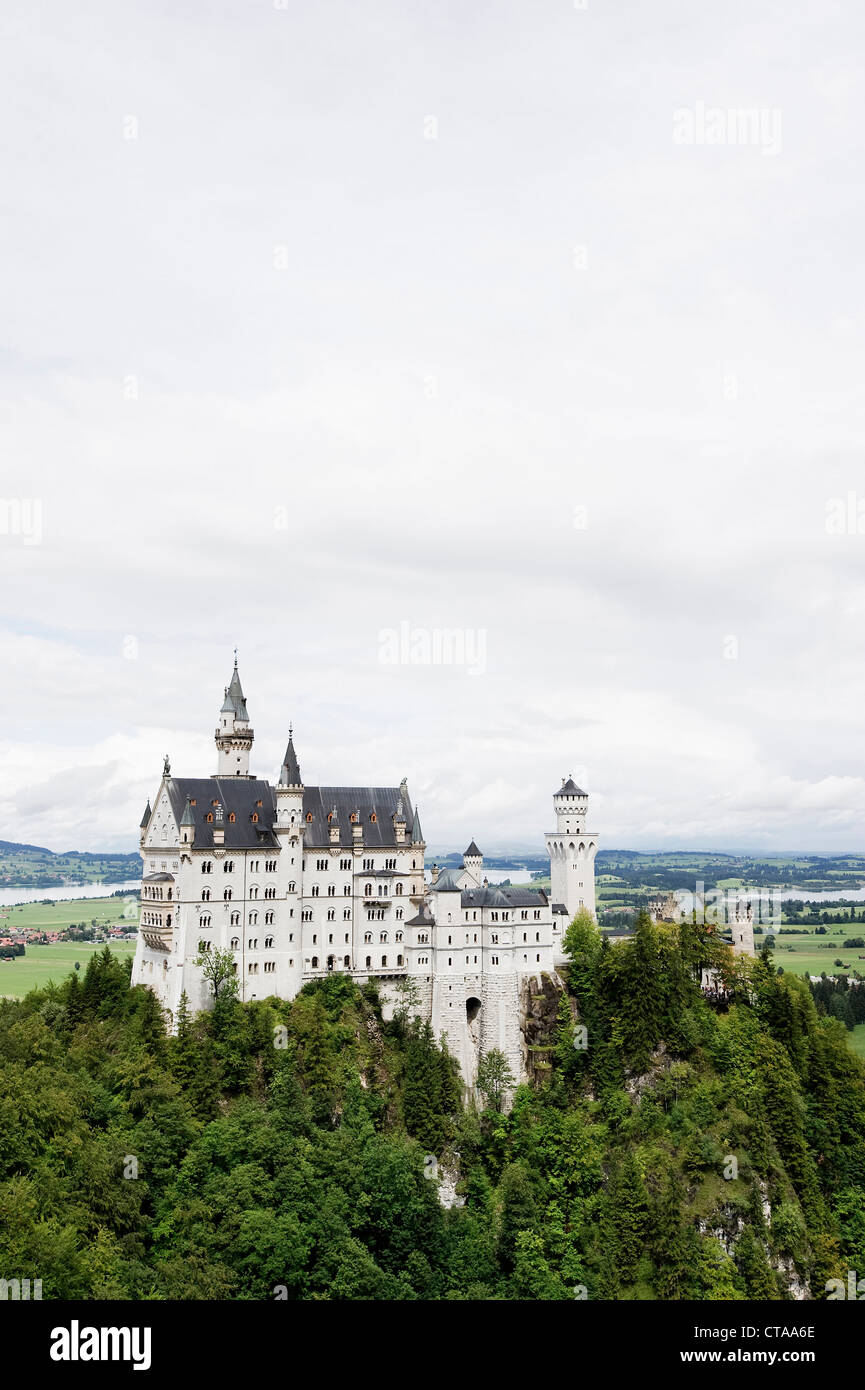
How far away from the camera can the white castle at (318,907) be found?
8525cm

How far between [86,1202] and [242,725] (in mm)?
40917

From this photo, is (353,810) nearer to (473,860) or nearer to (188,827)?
(473,860)

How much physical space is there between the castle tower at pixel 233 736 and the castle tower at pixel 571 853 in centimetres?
2991

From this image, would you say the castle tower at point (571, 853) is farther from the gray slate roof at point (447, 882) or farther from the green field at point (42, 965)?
the green field at point (42, 965)

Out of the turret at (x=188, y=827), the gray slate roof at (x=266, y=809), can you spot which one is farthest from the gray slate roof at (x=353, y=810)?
the turret at (x=188, y=827)

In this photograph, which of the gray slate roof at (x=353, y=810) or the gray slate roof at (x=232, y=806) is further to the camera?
the gray slate roof at (x=353, y=810)

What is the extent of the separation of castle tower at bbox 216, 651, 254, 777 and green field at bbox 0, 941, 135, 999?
153 feet

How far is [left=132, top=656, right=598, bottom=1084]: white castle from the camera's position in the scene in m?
85.2

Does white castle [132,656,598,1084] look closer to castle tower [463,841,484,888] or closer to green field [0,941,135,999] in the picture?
castle tower [463,841,484,888]

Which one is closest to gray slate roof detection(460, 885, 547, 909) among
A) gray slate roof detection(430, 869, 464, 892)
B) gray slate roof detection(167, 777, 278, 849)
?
gray slate roof detection(430, 869, 464, 892)

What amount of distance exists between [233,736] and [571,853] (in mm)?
33376

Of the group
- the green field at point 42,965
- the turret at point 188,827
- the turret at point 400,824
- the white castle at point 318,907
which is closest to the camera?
the turret at point 188,827
